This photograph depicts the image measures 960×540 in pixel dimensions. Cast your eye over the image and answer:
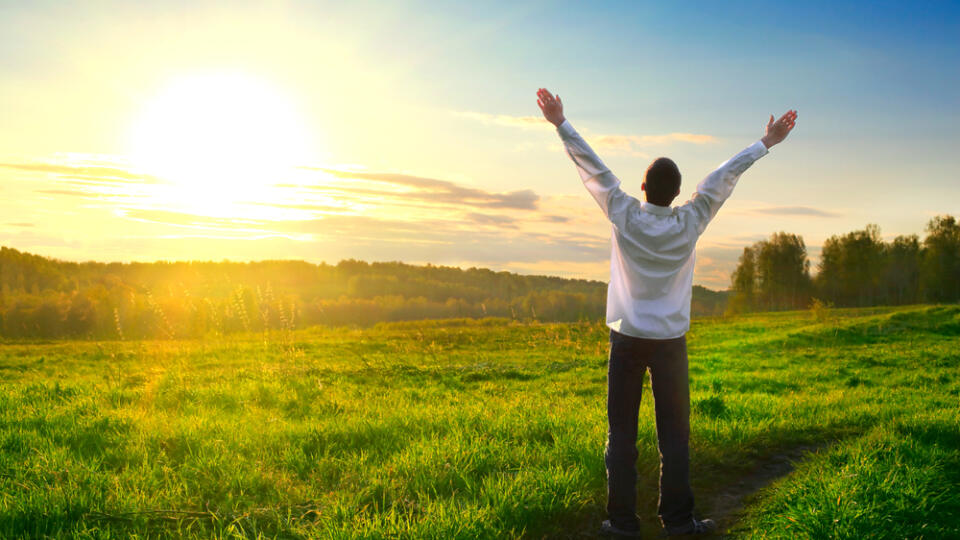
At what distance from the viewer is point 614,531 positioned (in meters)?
4.71

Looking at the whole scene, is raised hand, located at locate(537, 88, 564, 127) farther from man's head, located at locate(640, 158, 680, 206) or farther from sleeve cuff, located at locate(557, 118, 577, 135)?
man's head, located at locate(640, 158, 680, 206)

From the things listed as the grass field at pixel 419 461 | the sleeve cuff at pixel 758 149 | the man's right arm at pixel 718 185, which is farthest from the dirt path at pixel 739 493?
the sleeve cuff at pixel 758 149

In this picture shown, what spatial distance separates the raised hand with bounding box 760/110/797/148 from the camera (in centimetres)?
488

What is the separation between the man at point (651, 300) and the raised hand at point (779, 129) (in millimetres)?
153

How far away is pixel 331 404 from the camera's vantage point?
8.86 meters

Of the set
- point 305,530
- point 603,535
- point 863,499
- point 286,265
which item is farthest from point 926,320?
point 286,265

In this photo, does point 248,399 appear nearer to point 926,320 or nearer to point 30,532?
point 30,532

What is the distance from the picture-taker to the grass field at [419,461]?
15.8 ft

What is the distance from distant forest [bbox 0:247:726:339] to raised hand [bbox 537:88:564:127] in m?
9.75

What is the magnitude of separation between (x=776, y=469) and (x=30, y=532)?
7064 mm

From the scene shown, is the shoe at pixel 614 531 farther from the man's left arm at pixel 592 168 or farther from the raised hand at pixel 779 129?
the raised hand at pixel 779 129

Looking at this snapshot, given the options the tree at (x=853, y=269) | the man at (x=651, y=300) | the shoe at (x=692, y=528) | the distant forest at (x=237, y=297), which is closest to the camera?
the man at (x=651, y=300)

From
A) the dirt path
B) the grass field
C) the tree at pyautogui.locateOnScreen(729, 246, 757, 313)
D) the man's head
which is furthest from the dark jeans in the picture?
the tree at pyautogui.locateOnScreen(729, 246, 757, 313)

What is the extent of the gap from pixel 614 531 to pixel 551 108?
3.37 metres
